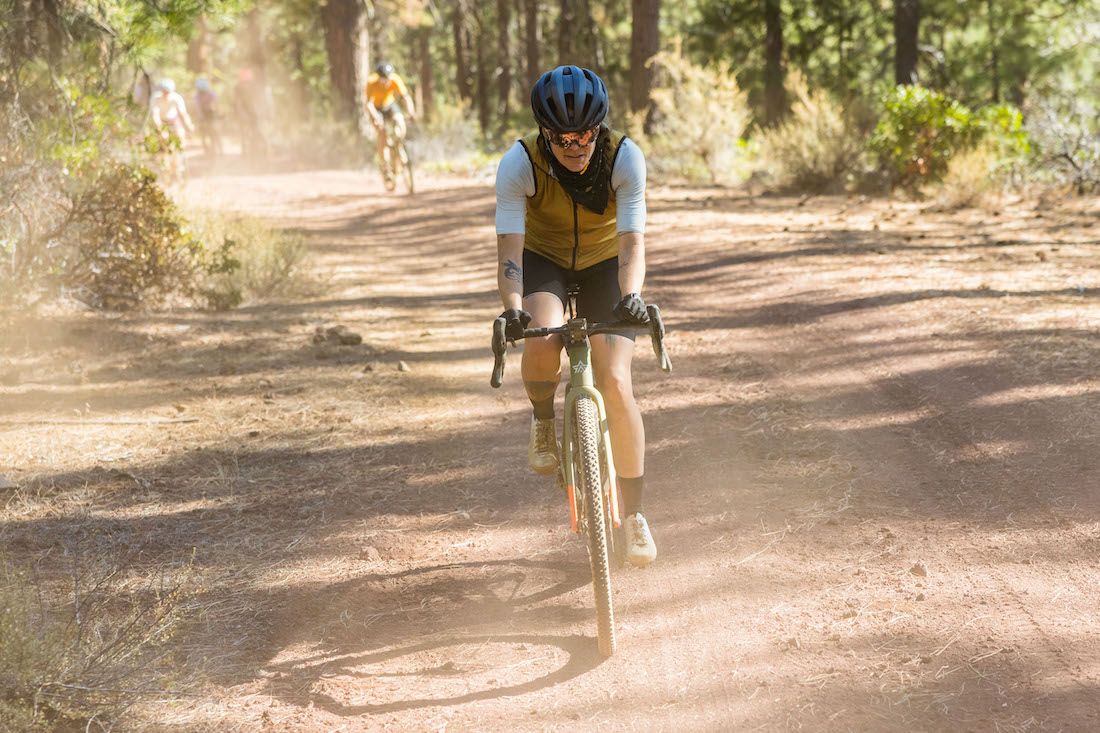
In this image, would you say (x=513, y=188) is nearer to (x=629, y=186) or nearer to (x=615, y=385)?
(x=629, y=186)

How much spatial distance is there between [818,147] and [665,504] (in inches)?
444

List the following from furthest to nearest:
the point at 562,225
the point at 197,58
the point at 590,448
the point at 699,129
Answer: the point at 197,58 → the point at 699,129 → the point at 562,225 → the point at 590,448

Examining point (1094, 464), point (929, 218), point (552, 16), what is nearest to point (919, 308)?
point (1094, 464)

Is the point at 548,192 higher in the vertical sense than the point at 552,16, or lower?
lower

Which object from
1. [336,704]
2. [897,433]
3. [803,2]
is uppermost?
[803,2]

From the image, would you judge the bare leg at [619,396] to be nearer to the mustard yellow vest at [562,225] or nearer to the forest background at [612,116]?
the mustard yellow vest at [562,225]

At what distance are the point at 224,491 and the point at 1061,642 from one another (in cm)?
419

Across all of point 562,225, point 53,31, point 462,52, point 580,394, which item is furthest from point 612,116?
point 580,394

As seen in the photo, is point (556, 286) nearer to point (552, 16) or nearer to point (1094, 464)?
point (1094, 464)

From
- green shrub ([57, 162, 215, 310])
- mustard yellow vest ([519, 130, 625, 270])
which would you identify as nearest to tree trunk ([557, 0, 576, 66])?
green shrub ([57, 162, 215, 310])

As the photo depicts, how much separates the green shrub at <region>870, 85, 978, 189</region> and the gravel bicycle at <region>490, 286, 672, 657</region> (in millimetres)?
11194

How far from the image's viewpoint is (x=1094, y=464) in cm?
524

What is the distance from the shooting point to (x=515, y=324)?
3.96m

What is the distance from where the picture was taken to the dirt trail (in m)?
3.76
